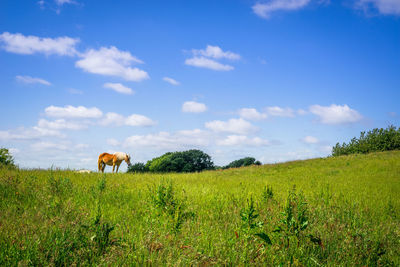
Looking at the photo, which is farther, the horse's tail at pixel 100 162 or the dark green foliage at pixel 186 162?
the dark green foliage at pixel 186 162

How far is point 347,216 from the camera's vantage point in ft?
24.9

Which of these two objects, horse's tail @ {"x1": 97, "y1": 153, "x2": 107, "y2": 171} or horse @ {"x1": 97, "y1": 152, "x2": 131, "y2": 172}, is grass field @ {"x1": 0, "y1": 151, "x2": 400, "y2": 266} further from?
horse's tail @ {"x1": 97, "y1": 153, "x2": 107, "y2": 171}

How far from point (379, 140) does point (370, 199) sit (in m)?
37.5

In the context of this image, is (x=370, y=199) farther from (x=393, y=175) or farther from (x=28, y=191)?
(x=28, y=191)

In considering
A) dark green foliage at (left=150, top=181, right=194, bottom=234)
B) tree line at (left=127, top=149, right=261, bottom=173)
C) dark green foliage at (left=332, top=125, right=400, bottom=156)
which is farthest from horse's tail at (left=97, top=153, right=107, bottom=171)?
dark green foliage at (left=332, top=125, right=400, bottom=156)

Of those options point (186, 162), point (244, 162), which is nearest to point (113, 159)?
point (186, 162)

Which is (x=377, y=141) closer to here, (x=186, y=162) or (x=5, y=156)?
(x=186, y=162)

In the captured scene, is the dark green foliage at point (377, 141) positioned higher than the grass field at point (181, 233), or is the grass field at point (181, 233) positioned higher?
the dark green foliage at point (377, 141)

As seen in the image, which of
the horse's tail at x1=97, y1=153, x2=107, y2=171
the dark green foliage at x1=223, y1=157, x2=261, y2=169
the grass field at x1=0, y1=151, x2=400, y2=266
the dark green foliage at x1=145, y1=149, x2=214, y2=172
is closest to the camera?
the grass field at x1=0, y1=151, x2=400, y2=266

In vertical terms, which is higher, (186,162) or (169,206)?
(186,162)

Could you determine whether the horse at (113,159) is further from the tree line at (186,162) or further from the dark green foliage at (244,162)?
the dark green foliage at (244,162)

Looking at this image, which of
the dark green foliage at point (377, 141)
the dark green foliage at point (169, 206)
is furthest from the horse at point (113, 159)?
the dark green foliage at point (377, 141)

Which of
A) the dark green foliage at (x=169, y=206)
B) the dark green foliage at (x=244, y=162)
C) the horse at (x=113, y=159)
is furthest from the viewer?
the dark green foliage at (x=244, y=162)

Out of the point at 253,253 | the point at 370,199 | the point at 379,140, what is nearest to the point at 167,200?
the point at 253,253
